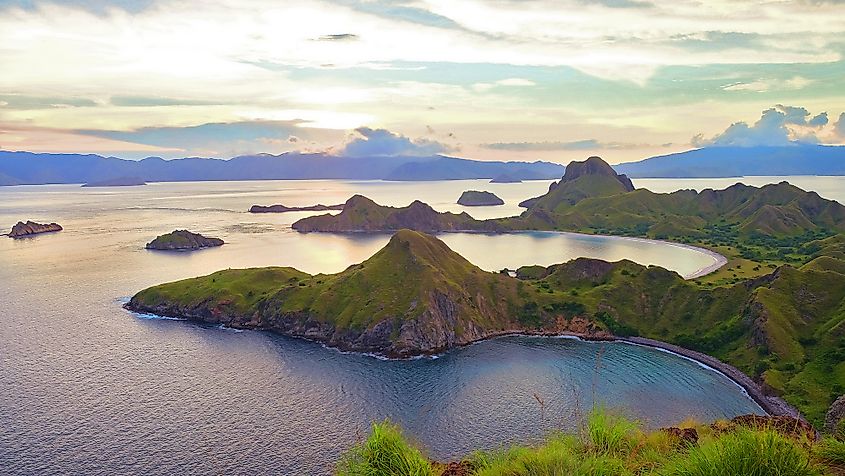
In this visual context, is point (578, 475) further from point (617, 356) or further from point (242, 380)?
point (617, 356)

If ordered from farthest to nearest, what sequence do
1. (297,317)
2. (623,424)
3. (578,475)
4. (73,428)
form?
1. (297,317)
2. (73,428)
3. (623,424)
4. (578,475)

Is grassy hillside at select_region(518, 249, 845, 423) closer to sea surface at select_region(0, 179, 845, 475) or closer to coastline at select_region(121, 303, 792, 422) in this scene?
coastline at select_region(121, 303, 792, 422)

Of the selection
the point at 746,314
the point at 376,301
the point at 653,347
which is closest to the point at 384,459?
the point at 376,301

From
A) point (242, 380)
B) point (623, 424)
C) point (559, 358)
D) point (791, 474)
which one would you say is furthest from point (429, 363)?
point (791, 474)

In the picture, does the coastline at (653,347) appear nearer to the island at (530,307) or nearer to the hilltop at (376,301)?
the island at (530,307)

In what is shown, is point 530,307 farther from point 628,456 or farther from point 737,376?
point 628,456

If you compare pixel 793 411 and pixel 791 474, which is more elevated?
pixel 791 474

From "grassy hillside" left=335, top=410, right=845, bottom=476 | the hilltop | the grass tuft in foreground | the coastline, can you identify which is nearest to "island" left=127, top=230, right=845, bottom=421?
the hilltop

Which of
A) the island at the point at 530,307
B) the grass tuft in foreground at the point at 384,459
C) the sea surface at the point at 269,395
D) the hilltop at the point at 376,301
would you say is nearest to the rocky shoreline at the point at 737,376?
the island at the point at 530,307

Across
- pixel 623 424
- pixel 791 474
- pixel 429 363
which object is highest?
pixel 791 474
